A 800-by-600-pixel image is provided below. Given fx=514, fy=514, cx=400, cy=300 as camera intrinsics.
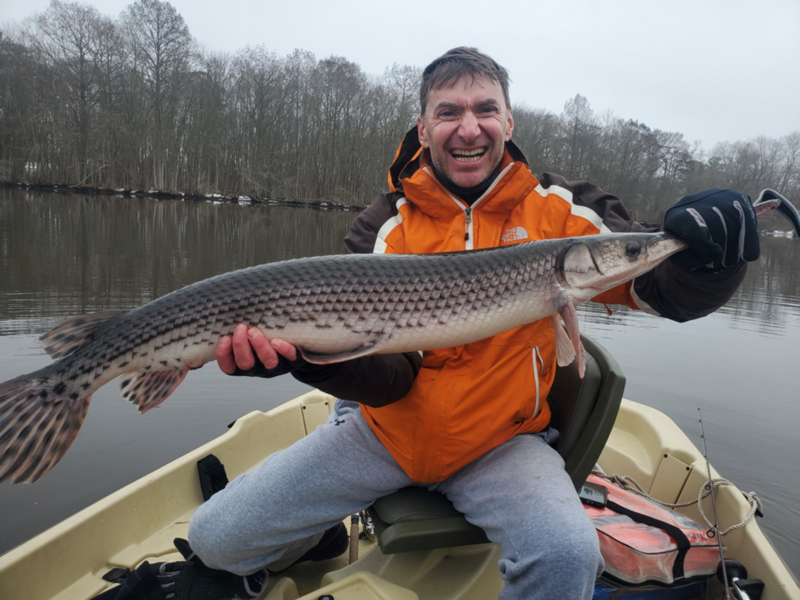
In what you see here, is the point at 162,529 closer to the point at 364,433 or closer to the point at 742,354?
the point at 364,433

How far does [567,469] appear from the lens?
7.63 ft

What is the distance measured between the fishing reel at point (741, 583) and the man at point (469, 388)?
84 cm

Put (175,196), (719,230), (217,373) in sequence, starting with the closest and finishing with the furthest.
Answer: (719,230)
(217,373)
(175,196)

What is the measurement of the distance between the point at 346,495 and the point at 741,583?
5.82ft

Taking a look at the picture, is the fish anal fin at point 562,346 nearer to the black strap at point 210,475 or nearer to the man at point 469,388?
the man at point 469,388

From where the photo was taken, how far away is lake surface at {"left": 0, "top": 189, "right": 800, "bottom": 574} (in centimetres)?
436

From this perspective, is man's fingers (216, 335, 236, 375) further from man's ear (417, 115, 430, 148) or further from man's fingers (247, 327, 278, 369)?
man's ear (417, 115, 430, 148)

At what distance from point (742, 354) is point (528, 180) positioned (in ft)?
28.7

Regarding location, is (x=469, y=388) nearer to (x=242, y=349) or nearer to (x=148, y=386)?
(x=242, y=349)

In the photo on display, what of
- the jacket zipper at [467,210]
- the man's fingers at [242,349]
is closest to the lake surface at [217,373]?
the man's fingers at [242,349]

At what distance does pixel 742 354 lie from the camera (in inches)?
360

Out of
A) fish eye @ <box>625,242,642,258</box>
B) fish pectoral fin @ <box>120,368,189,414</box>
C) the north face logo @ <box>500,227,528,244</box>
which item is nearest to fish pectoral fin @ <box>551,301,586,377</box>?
fish eye @ <box>625,242,642,258</box>

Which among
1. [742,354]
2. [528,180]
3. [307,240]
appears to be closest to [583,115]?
[307,240]

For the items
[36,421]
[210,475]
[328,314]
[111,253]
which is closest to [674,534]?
[328,314]
